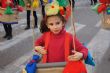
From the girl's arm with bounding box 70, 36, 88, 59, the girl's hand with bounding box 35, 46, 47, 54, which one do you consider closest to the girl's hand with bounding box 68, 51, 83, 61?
the girl's arm with bounding box 70, 36, 88, 59

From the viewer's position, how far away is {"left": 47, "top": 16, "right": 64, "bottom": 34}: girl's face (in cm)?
370

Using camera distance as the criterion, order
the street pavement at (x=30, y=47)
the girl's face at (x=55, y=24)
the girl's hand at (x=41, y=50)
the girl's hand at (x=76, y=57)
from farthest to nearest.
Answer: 1. the street pavement at (x=30, y=47)
2. the girl's hand at (x=41, y=50)
3. the girl's face at (x=55, y=24)
4. the girl's hand at (x=76, y=57)

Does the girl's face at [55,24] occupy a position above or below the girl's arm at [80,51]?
above

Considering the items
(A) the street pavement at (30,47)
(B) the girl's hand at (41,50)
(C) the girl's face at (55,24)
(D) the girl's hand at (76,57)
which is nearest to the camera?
(D) the girl's hand at (76,57)

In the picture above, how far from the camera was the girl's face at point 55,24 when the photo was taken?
3697 mm

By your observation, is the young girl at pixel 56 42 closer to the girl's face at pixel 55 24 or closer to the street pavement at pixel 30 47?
the girl's face at pixel 55 24

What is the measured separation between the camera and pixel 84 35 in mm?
10312

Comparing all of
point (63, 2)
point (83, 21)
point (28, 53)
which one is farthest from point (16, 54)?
point (83, 21)

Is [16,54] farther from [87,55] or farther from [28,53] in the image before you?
[87,55]

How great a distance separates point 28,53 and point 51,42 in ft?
14.3

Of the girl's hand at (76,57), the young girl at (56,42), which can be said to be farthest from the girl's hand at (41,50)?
the girl's hand at (76,57)

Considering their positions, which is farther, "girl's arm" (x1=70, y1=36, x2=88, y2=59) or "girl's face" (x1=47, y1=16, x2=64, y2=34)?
"girl's face" (x1=47, y1=16, x2=64, y2=34)

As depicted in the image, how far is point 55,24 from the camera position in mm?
3717

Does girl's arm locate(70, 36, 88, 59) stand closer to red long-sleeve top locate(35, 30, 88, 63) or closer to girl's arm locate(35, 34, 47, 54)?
red long-sleeve top locate(35, 30, 88, 63)
